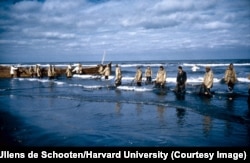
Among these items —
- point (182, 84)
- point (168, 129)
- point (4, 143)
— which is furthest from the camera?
point (182, 84)

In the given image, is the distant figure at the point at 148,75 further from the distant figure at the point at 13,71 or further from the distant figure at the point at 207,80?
the distant figure at the point at 13,71

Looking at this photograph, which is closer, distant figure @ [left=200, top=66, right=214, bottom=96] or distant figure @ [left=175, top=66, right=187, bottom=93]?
distant figure @ [left=200, top=66, right=214, bottom=96]

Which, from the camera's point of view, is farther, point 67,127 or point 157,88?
point 157,88

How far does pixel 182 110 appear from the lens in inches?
486

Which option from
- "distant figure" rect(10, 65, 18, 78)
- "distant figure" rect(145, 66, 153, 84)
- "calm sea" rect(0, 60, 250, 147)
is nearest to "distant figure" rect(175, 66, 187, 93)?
"calm sea" rect(0, 60, 250, 147)

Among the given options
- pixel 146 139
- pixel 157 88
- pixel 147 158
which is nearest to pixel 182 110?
pixel 146 139

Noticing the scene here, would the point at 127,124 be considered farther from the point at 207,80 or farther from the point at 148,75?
the point at 148,75

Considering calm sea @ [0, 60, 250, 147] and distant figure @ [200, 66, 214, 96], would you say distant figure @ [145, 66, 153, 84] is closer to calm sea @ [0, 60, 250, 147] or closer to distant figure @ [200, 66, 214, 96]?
distant figure @ [200, 66, 214, 96]

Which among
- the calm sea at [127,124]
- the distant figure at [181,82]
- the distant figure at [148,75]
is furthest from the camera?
the distant figure at [148,75]

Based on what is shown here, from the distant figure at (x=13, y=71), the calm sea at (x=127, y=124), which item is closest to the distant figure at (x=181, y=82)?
the calm sea at (x=127, y=124)

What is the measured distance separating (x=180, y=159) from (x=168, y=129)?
3025 mm

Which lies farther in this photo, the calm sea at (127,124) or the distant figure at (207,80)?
the distant figure at (207,80)

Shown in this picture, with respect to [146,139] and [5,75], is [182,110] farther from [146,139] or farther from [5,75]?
[5,75]

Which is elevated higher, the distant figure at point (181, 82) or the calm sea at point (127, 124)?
the distant figure at point (181, 82)
